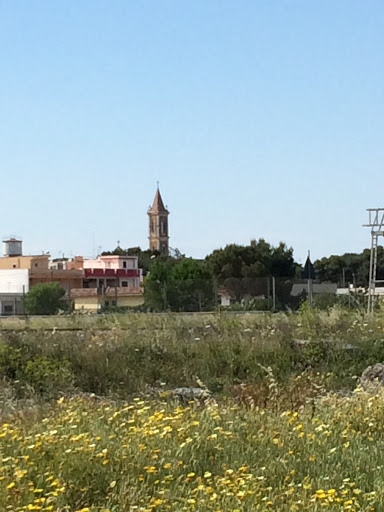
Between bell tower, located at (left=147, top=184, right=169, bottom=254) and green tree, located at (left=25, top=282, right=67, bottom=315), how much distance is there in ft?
518

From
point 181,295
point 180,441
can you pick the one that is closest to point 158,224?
point 181,295

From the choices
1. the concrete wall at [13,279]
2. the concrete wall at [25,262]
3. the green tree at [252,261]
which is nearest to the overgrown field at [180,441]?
the concrete wall at [13,279]

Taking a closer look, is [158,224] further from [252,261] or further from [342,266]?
[252,261]

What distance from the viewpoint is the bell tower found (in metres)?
194

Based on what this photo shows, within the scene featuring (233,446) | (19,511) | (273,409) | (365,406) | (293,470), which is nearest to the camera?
(19,511)

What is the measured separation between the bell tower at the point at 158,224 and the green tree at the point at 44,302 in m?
158

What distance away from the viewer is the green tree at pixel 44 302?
104 ft

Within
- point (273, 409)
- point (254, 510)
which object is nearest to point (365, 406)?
point (273, 409)

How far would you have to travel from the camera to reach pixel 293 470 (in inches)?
228

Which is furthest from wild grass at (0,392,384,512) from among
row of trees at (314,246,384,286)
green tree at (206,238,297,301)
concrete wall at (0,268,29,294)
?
row of trees at (314,246,384,286)

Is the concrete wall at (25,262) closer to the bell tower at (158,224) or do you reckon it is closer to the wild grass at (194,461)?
the wild grass at (194,461)

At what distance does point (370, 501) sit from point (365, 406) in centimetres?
282

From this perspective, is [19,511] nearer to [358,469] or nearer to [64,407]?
[358,469]

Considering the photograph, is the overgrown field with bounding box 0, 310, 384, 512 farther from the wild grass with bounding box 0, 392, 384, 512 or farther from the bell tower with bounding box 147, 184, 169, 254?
the bell tower with bounding box 147, 184, 169, 254
